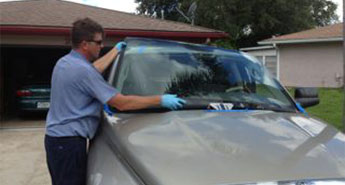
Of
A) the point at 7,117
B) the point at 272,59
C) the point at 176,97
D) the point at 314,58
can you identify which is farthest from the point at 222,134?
the point at 272,59

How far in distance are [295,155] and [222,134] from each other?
0.41 metres

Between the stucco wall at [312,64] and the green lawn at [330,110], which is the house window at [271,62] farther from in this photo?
the green lawn at [330,110]

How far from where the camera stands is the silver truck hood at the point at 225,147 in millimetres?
1776

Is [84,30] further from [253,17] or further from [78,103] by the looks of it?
[253,17]

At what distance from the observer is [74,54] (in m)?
2.94

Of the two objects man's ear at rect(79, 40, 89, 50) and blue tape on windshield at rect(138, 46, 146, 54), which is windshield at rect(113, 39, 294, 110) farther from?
man's ear at rect(79, 40, 89, 50)

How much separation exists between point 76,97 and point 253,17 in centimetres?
3725

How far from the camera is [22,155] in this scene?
23.5 ft

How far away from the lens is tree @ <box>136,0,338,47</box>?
119 ft

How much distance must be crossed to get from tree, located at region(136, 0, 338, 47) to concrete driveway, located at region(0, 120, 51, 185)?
27099 mm

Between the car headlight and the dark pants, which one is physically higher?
the car headlight

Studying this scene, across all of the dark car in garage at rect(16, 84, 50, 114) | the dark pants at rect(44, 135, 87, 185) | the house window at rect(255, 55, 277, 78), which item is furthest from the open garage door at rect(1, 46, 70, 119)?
the house window at rect(255, 55, 277, 78)

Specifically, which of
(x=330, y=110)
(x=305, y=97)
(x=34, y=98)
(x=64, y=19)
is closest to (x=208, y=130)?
(x=305, y=97)

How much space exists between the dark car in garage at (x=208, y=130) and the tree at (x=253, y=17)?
1273 inches
